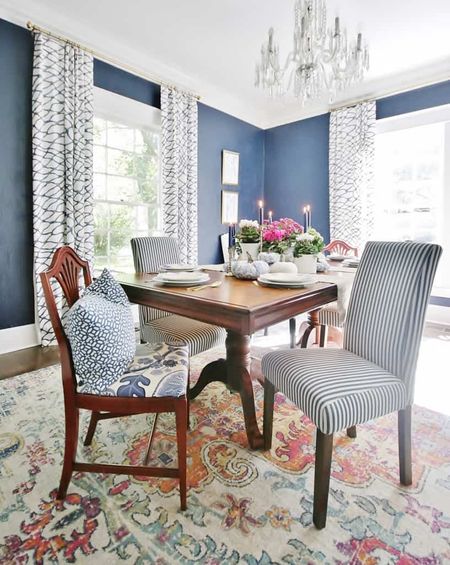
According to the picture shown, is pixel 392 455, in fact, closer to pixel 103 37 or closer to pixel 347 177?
pixel 347 177

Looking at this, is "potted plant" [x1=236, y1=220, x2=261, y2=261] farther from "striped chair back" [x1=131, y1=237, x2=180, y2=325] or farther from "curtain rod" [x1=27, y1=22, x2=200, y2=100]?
"curtain rod" [x1=27, y1=22, x2=200, y2=100]

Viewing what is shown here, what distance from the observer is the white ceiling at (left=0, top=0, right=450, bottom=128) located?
107 inches

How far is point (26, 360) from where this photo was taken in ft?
8.70

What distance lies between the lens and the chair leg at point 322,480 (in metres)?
1.12

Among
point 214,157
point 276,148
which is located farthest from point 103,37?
point 276,148

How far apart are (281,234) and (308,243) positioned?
6.3 inches

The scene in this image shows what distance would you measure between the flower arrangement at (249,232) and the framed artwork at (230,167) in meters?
2.87

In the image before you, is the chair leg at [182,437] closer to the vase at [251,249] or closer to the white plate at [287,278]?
the white plate at [287,278]

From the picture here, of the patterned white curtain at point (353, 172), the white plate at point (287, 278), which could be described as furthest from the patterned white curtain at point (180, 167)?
the white plate at point (287, 278)

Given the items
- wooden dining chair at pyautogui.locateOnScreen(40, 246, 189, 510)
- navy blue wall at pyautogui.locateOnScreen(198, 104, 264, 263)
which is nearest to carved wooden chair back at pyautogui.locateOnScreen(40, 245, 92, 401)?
wooden dining chair at pyautogui.locateOnScreen(40, 246, 189, 510)

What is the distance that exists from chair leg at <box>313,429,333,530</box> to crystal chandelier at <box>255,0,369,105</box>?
2.27 meters

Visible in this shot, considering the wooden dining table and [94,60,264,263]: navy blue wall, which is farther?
[94,60,264,263]: navy blue wall

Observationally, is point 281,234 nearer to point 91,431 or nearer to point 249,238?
point 249,238

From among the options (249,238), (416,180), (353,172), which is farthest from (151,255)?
(416,180)
